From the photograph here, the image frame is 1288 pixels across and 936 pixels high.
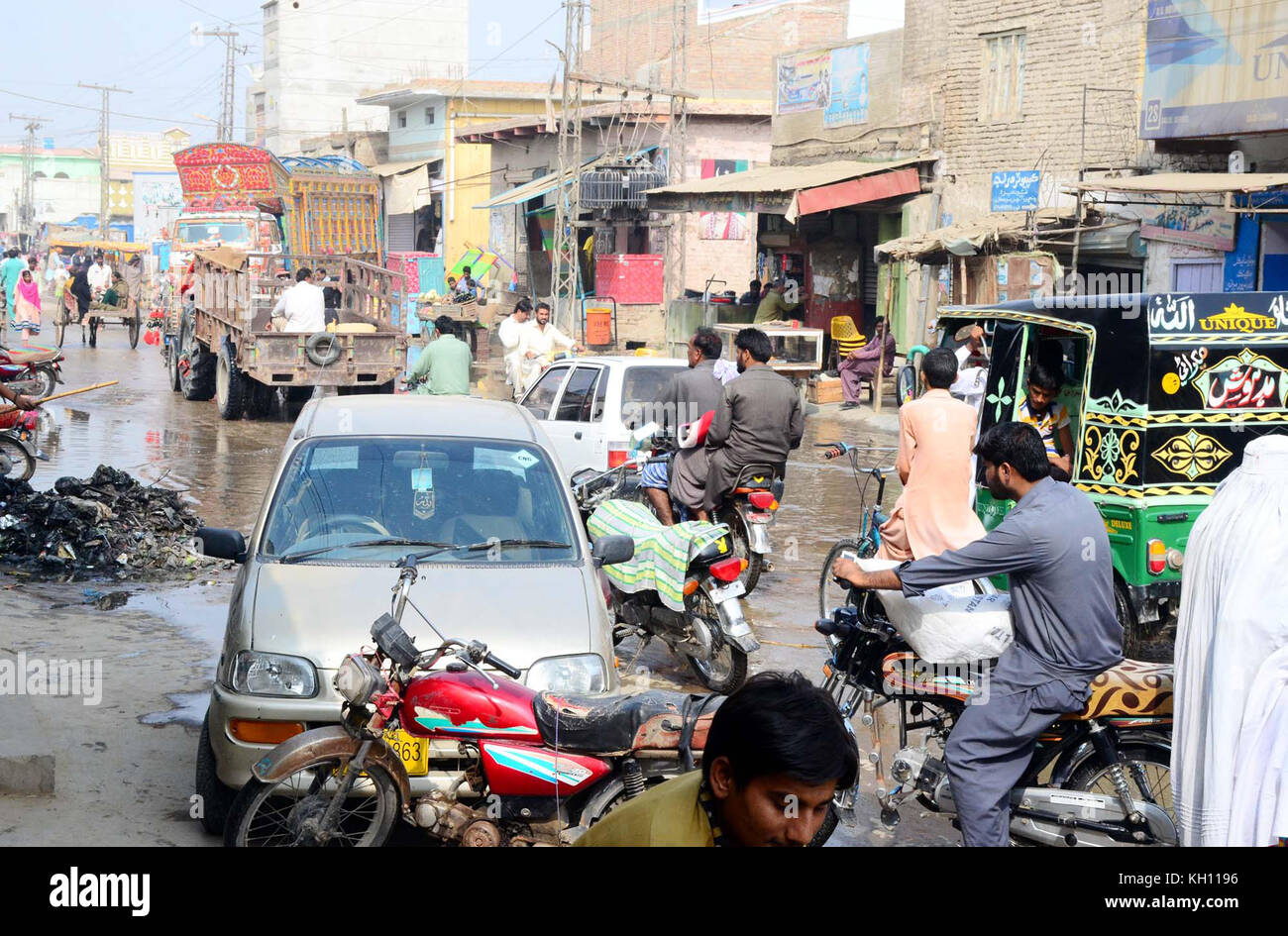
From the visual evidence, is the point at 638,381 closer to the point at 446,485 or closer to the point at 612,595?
the point at 612,595

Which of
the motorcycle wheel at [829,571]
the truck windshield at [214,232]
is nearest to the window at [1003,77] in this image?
the motorcycle wheel at [829,571]

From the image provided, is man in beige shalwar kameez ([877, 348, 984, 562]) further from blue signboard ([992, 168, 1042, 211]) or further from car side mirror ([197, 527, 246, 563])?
blue signboard ([992, 168, 1042, 211])

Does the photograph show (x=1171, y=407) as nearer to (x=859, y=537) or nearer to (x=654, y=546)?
(x=859, y=537)

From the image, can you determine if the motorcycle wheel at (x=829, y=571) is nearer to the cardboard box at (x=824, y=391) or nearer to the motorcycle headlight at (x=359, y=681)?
the motorcycle headlight at (x=359, y=681)

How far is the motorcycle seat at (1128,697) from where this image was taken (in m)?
4.69

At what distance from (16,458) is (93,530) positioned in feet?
10.2

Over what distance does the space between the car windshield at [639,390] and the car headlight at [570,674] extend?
5.81 metres

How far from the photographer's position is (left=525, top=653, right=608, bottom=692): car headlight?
5.00 m

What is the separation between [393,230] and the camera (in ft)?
156

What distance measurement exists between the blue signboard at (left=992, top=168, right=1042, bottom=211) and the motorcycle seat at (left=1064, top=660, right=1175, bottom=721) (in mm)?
15265

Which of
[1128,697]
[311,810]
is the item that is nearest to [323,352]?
[311,810]

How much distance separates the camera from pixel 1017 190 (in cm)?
1980

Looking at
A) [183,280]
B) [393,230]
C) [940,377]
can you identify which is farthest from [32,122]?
[940,377]

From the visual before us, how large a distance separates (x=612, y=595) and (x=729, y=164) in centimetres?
2782
